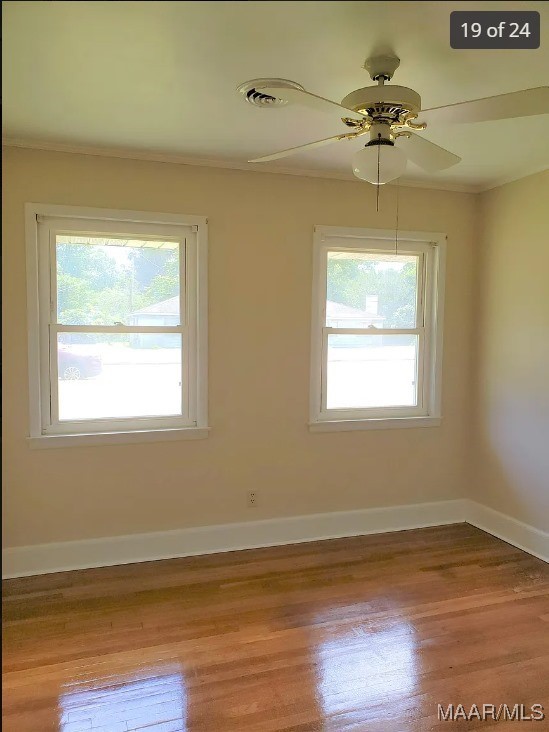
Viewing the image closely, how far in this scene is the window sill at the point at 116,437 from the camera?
3186 millimetres

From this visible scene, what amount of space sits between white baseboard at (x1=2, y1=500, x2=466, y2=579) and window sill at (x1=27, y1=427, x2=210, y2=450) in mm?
607

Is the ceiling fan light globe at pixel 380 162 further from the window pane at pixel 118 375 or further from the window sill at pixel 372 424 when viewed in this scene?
the window sill at pixel 372 424

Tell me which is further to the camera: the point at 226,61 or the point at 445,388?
the point at 445,388

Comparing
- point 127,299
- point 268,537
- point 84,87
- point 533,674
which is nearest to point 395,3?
point 84,87

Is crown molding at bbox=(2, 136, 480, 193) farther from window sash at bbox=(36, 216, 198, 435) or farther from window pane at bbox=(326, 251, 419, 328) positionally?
window pane at bbox=(326, 251, 419, 328)

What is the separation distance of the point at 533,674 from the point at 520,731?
38cm

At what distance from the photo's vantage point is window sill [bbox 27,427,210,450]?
10.5 ft

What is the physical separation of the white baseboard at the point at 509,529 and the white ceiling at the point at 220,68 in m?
2.44

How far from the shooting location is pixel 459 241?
4.00 meters

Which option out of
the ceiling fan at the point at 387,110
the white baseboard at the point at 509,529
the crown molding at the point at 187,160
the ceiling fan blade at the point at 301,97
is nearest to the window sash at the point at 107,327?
the crown molding at the point at 187,160

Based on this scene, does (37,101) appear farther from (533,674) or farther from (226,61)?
(533,674)

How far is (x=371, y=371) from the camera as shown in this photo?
3945 millimetres

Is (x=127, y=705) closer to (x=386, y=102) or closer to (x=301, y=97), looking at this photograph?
(x=301, y=97)

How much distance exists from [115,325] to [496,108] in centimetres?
236
